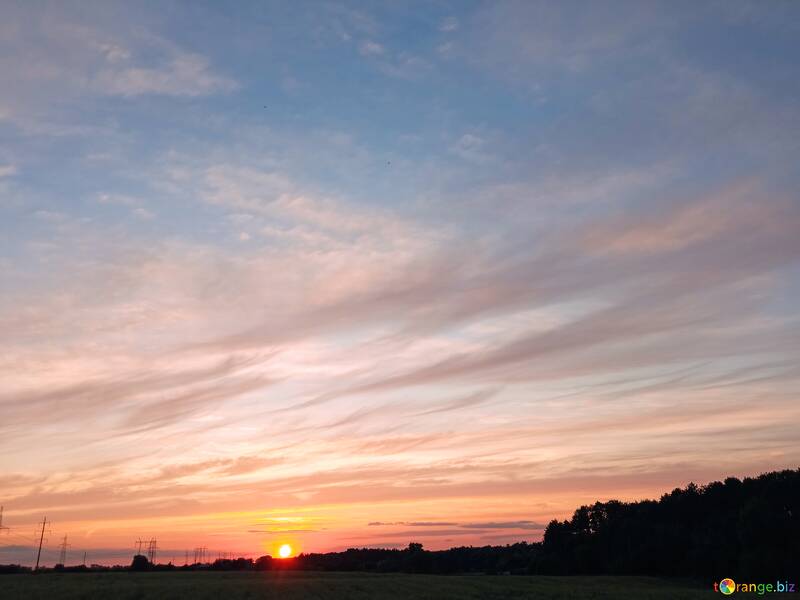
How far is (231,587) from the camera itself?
7488cm

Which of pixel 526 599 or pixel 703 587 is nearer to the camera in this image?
pixel 526 599

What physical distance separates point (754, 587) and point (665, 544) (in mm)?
32664

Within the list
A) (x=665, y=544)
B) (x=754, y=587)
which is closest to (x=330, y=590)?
(x=754, y=587)

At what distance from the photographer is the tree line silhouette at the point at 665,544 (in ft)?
368

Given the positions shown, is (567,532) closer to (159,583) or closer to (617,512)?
(617,512)

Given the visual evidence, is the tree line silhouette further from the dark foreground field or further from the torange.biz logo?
the dark foreground field

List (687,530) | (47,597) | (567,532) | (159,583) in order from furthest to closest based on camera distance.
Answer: (567,532), (687,530), (159,583), (47,597)

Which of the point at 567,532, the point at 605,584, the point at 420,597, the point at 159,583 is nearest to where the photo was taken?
the point at 420,597

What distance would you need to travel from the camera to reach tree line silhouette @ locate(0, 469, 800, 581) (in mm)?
112125

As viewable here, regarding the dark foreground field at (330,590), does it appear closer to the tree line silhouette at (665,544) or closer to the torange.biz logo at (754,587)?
the torange.biz logo at (754,587)

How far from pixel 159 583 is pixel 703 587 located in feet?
264

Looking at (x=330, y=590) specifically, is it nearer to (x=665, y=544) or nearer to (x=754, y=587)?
(x=754, y=587)

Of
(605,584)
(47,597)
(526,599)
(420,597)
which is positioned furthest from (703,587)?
(47,597)

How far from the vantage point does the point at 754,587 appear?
101000 millimetres
